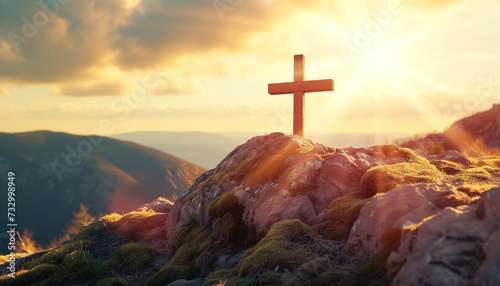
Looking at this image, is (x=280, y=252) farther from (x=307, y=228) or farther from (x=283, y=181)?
(x=283, y=181)

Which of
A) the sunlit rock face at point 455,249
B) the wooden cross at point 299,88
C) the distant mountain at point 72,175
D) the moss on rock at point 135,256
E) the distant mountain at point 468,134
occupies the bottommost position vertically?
the distant mountain at point 72,175

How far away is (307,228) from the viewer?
22.9 ft

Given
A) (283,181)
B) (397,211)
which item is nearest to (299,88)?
(283,181)

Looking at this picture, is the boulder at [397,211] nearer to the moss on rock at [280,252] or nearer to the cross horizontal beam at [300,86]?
the moss on rock at [280,252]

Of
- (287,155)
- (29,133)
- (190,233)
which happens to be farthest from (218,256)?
(29,133)

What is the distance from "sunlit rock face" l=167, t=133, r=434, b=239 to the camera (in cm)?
814

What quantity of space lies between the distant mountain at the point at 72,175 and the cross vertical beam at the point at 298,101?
300 feet

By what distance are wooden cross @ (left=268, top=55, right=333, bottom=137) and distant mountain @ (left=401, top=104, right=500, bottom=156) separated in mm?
18932

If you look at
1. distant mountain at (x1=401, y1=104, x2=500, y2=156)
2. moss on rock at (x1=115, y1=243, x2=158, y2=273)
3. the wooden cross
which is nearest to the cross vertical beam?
the wooden cross

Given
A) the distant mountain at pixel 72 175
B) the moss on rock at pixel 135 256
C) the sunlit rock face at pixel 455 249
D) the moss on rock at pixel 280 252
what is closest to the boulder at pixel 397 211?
the sunlit rock face at pixel 455 249

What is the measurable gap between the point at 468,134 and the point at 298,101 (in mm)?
24666

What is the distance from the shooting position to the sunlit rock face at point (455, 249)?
3799mm

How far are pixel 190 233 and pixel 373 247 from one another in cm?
541

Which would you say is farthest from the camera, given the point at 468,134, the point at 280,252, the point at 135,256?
the point at 468,134
